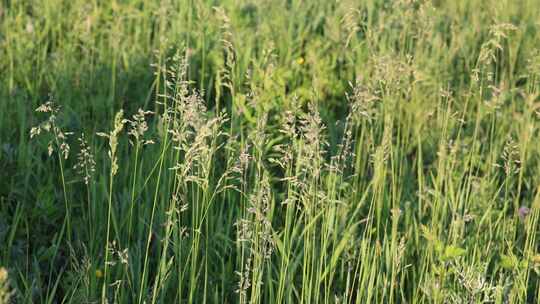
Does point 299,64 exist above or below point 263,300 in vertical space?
above

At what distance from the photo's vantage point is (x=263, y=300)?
231cm

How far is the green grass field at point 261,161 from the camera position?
6.90 feet

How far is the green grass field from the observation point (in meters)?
2.10

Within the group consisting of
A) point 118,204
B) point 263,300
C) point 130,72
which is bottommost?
point 263,300

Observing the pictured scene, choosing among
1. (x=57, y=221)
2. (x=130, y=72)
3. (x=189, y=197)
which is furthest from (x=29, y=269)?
(x=130, y=72)

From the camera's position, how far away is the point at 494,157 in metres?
2.78

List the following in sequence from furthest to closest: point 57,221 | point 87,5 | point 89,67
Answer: point 87,5 → point 89,67 → point 57,221

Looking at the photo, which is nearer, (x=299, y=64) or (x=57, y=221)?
(x=57, y=221)

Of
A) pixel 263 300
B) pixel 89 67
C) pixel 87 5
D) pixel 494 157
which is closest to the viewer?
pixel 263 300

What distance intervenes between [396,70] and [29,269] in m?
1.40

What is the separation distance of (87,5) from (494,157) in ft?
6.24

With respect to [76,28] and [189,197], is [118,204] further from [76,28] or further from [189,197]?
[76,28]

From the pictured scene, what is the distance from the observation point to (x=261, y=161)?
8.09 feet

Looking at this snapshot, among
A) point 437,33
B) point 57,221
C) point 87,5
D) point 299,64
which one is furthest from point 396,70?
point 87,5
